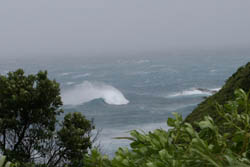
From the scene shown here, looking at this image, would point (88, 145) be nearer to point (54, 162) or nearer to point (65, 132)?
point (65, 132)

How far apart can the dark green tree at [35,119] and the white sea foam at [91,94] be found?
57.1 metres

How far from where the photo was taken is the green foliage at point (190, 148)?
1.43 meters

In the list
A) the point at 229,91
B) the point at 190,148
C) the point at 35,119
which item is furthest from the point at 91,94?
the point at 190,148

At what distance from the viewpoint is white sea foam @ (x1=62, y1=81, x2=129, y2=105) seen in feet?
236

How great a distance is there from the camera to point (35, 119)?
12.2 meters

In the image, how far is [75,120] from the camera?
12.3 m

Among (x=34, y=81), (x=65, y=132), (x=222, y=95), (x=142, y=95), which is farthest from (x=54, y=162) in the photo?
(x=142, y=95)

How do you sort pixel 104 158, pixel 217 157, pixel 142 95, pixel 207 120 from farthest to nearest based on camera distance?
pixel 142 95 < pixel 104 158 < pixel 207 120 < pixel 217 157

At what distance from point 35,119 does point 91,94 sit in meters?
65.4

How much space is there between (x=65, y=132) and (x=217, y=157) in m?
10.9

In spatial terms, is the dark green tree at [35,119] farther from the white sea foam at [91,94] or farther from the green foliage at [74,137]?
the white sea foam at [91,94]

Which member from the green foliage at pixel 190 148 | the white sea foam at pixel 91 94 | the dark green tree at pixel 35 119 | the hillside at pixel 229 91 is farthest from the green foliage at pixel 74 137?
the white sea foam at pixel 91 94

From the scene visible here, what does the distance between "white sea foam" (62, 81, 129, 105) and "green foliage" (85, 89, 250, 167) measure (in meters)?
68.3

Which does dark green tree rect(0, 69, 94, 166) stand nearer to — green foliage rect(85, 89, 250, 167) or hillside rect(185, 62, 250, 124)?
hillside rect(185, 62, 250, 124)
